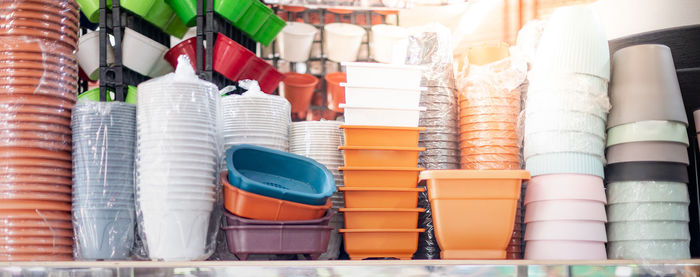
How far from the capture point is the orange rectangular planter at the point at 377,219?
1.67 m

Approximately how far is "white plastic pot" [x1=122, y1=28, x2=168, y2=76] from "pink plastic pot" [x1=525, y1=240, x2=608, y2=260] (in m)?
1.48

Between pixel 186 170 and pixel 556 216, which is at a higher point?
pixel 186 170

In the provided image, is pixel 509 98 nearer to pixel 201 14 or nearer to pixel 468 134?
pixel 468 134

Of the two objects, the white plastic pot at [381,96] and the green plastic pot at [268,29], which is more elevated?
the green plastic pot at [268,29]

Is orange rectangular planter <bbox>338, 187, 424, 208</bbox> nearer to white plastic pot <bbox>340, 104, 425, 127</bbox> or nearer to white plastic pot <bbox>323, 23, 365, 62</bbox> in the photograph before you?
white plastic pot <bbox>340, 104, 425, 127</bbox>

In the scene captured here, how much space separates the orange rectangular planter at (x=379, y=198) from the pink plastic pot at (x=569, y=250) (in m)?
0.36

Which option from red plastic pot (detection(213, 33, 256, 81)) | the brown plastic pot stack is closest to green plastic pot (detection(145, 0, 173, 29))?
red plastic pot (detection(213, 33, 256, 81))

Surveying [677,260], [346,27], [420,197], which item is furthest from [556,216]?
[346,27]

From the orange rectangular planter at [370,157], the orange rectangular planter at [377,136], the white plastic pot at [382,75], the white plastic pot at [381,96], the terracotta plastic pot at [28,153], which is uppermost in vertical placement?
the white plastic pot at [382,75]

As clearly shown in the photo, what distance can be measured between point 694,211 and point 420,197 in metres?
0.79

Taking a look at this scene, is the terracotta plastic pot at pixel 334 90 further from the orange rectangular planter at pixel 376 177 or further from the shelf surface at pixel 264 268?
the shelf surface at pixel 264 268

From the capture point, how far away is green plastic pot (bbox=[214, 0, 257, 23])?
6.75ft

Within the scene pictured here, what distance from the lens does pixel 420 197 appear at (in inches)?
72.4

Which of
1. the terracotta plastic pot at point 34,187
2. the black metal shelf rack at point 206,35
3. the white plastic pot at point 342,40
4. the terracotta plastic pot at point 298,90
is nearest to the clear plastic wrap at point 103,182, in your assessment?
the terracotta plastic pot at point 34,187
